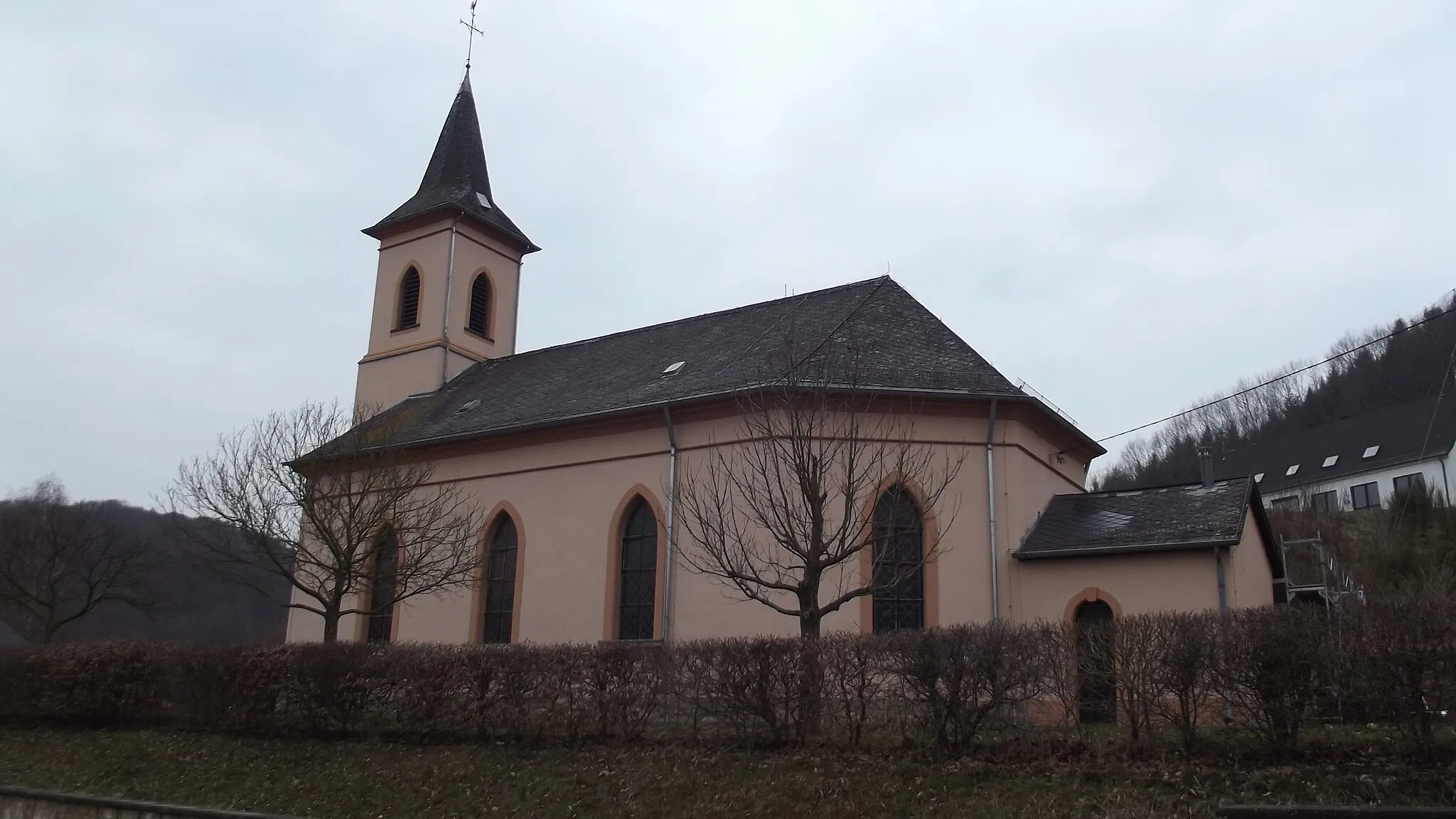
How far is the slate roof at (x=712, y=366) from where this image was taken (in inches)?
763

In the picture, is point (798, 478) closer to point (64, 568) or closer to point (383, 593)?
point (383, 593)

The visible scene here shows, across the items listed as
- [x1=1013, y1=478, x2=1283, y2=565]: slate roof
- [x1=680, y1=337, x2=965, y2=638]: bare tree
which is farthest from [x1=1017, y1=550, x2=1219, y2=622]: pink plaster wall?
[x1=680, y1=337, x2=965, y2=638]: bare tree

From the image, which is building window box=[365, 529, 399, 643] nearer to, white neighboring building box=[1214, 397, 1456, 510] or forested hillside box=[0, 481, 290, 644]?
forested hillside box=[0, 481, 290, 644]

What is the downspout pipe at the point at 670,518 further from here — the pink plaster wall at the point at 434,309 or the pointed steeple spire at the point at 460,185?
the pointed steeple spire at the point at 460,185

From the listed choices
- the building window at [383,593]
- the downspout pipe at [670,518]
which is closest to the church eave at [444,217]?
the building window at [383,593]

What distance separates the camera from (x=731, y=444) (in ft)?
62.4

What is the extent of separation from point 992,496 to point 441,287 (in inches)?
651

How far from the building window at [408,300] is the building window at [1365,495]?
163ft

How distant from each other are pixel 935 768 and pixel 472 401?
1661 centimetres

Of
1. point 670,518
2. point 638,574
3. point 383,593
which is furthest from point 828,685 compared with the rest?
point 383,593

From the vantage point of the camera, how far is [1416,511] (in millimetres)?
36812

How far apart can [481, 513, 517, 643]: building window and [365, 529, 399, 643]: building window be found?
6.04 feet

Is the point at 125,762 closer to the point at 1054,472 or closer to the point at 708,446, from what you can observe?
the point at 708,446

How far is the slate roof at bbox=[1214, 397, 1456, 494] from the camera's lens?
181 ft
